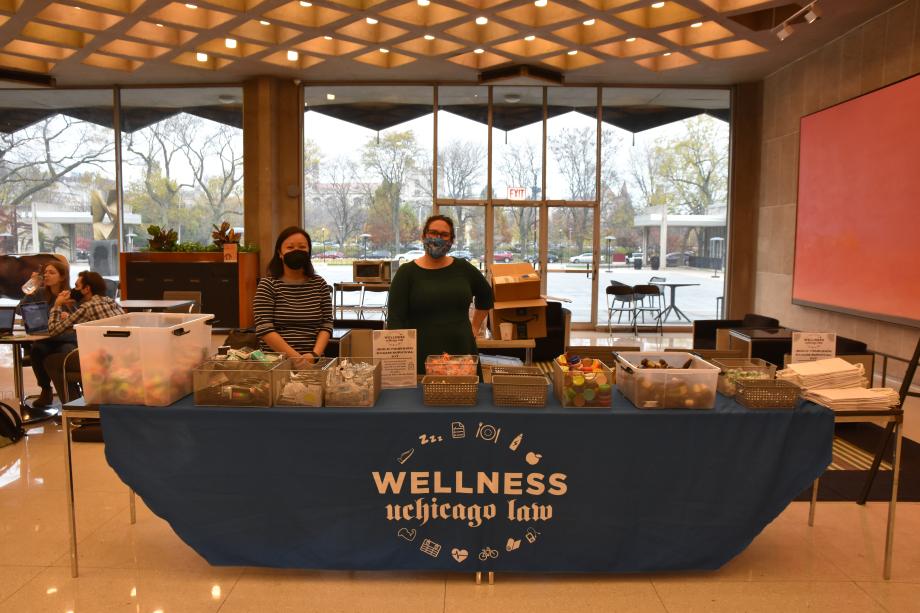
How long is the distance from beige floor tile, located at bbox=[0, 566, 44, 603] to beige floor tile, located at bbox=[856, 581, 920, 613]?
136 inches

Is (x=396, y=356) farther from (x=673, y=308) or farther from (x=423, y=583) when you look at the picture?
(x=673, y=308)

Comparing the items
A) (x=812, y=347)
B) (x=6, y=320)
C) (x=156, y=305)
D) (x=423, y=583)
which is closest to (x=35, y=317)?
(x=6, y=320)

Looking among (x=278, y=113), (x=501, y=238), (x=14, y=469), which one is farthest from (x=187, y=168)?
(x=14, y=469)

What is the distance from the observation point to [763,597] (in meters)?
2.71

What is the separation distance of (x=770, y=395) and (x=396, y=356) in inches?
61.7

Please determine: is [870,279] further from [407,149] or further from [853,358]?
[407,149]

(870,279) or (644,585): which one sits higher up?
(870,279)

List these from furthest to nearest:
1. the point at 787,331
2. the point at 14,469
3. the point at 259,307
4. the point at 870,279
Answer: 1. the point at 870,279
2. the point at 787,331
3. the point at 14,469
4. the point at 259,307

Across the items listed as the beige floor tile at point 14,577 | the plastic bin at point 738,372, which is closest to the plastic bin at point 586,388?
the plastic bin at point 738,372

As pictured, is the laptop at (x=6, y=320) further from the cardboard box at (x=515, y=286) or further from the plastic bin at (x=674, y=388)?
the plastic bin at (x=674, y=388)

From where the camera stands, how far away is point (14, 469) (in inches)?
167

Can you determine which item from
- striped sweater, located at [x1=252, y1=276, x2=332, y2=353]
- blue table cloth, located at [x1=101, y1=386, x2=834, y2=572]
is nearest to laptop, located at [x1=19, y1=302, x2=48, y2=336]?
striped sweater, located at [x1=252, y1=276, x2=332, y2=353]

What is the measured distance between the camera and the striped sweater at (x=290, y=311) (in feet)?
11.8

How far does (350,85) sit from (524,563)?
9520mm
